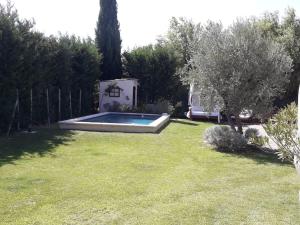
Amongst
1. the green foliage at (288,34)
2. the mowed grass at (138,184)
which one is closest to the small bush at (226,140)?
the mowed grass at (138,184)

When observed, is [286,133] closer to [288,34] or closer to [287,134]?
[287,134]

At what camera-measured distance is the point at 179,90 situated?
1063 inches

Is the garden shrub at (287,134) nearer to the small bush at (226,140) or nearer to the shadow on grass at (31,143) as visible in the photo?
the shadow on grass at (31,143)

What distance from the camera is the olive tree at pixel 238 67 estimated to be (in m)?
13.8

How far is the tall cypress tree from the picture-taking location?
27.5 metres

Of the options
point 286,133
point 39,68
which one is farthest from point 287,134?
point 39,68

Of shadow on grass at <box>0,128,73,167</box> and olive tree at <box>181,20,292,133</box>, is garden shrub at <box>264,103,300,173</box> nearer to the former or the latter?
shadow on grass at <box>0,128,73,167</box>

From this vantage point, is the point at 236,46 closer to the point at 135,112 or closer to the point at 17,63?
the point at 17,63

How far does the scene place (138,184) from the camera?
28.0 feet

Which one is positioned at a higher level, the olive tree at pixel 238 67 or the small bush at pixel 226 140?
the olive tree at pixel 238 67

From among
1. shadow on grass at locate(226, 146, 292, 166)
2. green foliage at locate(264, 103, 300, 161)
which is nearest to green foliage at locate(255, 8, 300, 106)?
shadow on grass at locate(226, 146, 292, 166)

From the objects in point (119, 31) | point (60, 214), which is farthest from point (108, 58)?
point (60, 214)

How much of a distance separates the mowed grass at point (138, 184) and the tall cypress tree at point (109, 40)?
547 inches

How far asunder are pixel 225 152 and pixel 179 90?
46.0 ft
